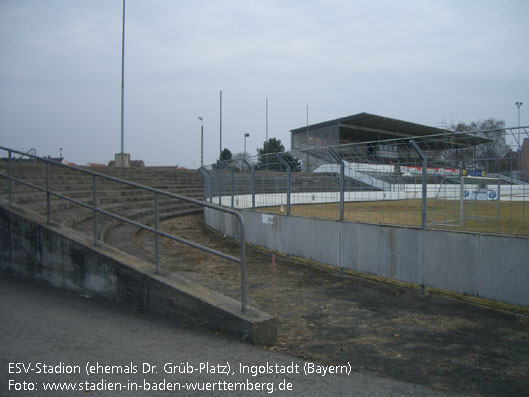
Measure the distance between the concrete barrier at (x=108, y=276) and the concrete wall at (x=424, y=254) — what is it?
133 inches

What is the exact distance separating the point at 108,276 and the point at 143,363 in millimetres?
2038

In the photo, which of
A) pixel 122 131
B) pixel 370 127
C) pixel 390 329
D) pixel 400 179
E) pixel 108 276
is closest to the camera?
pixel 390 329

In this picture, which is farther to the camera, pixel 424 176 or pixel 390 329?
pixel 424 176

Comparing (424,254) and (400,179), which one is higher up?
(400,179)

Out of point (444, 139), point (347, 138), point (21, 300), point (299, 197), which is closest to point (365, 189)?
point (299, 197)

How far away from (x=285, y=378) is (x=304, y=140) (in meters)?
51.4

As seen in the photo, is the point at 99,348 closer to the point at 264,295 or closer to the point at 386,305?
the point at 264,295

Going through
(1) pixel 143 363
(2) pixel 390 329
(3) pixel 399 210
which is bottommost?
(2) pixel 390 329

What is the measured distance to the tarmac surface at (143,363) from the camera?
10.9ft

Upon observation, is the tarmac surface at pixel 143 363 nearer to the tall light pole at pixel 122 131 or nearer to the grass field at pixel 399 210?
the grass field at pixel 399 210

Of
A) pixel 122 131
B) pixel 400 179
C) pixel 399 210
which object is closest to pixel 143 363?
pixel 400 179

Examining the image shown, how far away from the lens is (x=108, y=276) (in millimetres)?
5477

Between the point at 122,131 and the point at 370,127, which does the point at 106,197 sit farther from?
the point at 370,127

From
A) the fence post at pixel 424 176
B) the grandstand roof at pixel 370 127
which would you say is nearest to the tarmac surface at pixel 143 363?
the fence post at pixel 424 176
